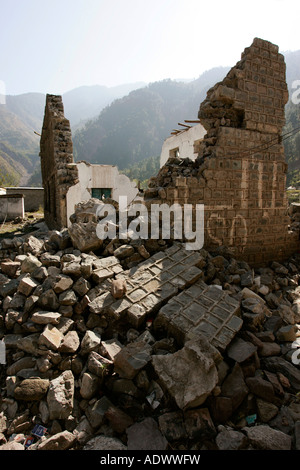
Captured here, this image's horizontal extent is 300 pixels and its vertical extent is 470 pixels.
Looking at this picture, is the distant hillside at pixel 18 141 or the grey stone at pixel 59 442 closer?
the grey stone at pixel 59 442

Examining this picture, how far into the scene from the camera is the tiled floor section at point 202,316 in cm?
309

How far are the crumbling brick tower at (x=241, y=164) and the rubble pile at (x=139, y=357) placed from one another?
1.43m

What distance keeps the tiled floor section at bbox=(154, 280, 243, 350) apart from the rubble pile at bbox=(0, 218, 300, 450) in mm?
16

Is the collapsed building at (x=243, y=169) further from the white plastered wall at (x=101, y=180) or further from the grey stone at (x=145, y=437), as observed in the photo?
the white plastered wall at (x=101, y=180)

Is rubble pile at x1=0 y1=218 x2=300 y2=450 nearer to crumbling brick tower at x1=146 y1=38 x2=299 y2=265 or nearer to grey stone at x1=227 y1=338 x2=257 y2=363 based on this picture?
grey stone at x1=227 y1=338 x2=257 y2=363

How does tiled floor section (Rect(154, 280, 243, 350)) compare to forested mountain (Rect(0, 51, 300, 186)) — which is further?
forested mountain (Rect(0, 51, 300, 186))

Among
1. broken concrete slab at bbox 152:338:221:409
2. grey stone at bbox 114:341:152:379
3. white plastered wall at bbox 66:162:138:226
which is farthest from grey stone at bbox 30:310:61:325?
white plastered wall at bbox 66:162:138:226

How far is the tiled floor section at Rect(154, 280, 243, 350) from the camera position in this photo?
3092mm

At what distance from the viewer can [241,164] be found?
534 cm

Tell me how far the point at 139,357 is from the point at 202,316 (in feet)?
3.25

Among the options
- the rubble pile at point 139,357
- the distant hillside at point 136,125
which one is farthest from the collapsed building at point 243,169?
the distant hillside at point 136,125
